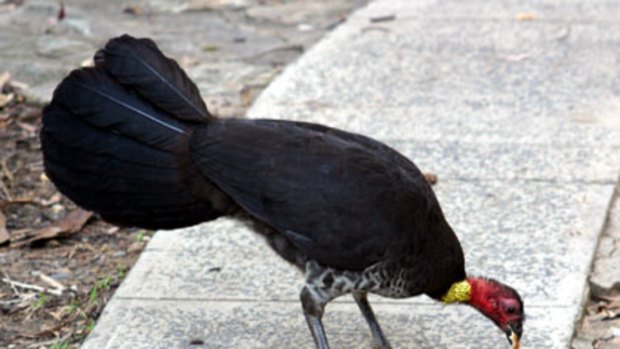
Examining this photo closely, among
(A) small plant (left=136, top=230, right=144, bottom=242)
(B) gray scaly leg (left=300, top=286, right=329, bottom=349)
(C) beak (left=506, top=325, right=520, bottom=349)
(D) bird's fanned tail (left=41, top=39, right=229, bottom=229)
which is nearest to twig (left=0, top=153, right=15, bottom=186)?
(A) small plant (left=136, top=230, right=144, bottom=242)

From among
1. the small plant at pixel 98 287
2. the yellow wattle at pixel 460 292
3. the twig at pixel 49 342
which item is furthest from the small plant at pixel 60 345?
the yellow wattle at pixel 460 292

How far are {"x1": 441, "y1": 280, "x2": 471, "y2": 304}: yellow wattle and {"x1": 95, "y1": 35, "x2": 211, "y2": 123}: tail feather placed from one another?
1.04 meters

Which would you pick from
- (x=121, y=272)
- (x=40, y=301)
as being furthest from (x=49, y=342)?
(x=121, y=272)

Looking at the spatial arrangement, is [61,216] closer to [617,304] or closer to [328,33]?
[617,304]

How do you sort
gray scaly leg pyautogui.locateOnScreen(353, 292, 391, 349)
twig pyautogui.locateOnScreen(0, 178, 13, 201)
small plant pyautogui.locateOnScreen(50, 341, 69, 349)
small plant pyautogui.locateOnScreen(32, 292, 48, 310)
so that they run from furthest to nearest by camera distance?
twig pyautogui.locateOnScreen(0, 178, 13, 201), small plant pyautogui.locateOnScreen(32, 292, 48, 310), small plant pyautogui.locateOnScreen(50, 341, 69, 349), gray scaly leg pyautogui.locateOnScreen(353, 292, 391, 349)

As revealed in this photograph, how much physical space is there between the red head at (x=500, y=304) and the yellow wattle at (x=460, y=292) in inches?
0.5

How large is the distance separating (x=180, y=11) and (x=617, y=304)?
5.26 meters

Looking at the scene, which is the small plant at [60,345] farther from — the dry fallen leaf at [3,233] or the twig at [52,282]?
the dry fallen leaf at [3,233]

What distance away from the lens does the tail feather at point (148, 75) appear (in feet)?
14.8

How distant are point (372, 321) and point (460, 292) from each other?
340mm

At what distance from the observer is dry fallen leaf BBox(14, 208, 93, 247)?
5.62 m

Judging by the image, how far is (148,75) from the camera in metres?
4.54

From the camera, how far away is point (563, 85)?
7203 mm

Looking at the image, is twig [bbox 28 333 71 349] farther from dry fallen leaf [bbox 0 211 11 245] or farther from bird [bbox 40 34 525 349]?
dry fallen leaf [bbox 0 211 11 245]
